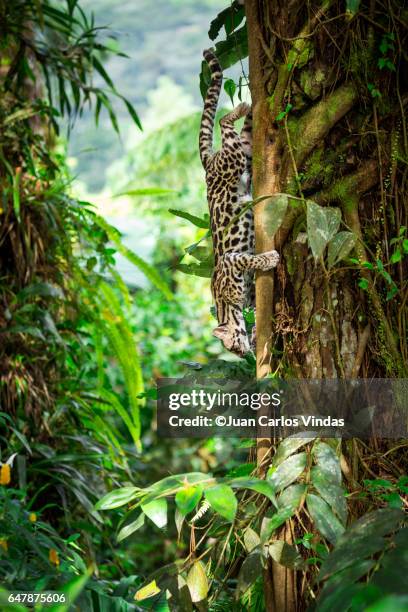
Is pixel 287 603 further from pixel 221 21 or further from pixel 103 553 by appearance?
pixel 103 553

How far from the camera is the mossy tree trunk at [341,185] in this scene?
138 centimetres

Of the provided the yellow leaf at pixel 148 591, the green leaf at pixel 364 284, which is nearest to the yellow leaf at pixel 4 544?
the yellow leaf at pixel 148 591

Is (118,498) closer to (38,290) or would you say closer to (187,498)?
(187,498)

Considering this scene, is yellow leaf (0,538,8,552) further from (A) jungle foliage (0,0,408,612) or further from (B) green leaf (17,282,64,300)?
(B) green leaf (17,282,64,300)

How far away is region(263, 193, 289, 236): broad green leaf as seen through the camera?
132 cm

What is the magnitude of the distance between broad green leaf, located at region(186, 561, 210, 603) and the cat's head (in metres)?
0.62

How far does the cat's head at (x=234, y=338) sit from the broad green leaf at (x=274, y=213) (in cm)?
54

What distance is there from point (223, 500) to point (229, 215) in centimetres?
91

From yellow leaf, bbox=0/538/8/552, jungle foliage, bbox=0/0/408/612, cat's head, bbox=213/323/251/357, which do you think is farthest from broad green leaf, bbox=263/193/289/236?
yellow leaf, bbox=0/538/8/552

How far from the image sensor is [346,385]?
4.46ft

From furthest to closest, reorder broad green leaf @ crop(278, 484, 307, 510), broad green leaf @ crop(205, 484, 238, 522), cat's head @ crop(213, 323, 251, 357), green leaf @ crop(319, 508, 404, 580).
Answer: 1. cat's head @ crop(213, 323, 251, 357)
2. broad green leaf @ crop(278, 484, 307, 510)
3. broad green leaf @ crop(205, 484, 238, 522)
4. green leaf @ crop(319, 508, 404, 580)

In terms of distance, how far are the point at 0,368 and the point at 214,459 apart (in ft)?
8.77

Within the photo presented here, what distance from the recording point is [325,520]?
44.4 inches

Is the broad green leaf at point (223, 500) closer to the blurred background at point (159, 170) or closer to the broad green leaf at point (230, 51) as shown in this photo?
the blurred background at point (159, 170)
